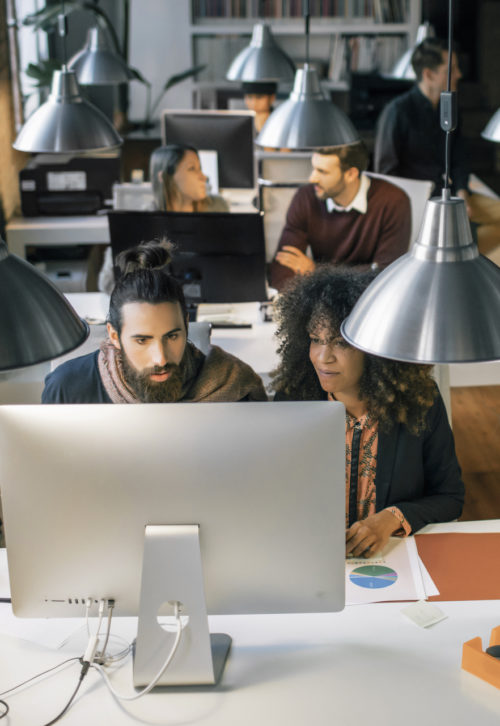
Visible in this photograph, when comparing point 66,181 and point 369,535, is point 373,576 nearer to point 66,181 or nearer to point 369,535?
point 369,535

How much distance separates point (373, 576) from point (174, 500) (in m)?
0.56

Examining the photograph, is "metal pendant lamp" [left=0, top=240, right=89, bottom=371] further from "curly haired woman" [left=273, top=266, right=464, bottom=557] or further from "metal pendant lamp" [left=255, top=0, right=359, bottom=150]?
"metal pendant lamp" [left=255, top=0, right=359, bottom=150]

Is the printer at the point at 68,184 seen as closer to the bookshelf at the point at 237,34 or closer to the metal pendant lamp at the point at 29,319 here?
Result: the bookshelf at the point at 237,34

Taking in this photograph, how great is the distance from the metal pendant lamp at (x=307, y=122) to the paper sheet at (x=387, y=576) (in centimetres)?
151

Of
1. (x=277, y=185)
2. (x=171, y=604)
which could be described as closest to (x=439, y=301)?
(x=171, y=604)

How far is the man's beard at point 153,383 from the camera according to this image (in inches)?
89.4

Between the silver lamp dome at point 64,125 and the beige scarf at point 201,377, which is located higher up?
the silver lamp dome at point 64,125

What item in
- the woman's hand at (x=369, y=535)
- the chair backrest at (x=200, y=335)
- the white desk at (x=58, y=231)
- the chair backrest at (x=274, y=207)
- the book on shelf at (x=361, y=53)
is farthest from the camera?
the book on shelf at (x=361, y=53)

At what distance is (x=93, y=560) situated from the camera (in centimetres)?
162

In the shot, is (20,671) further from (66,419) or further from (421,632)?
(421,632)

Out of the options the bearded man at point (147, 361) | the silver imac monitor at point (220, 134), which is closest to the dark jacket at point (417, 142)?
the silver imac monitor at point (220, 134)

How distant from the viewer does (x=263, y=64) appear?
464 cm

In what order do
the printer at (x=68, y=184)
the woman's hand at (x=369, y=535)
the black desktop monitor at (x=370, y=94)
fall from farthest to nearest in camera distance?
the black desktop monitor at (x=370, y=94) → the printer at (x=68, y=184) → the woman's hand at (x=369, y=535)

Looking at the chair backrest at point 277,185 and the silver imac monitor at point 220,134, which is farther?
the silver imac monitor at point 220,134
